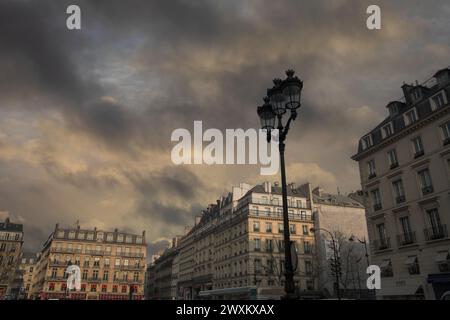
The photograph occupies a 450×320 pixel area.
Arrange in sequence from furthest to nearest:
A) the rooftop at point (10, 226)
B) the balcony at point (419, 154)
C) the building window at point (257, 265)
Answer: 1. the rooftop at point (10, 226)
2. the building window at point (257, 265)
3. the balcony at point (419, 154)

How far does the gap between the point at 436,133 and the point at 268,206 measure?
30.1m

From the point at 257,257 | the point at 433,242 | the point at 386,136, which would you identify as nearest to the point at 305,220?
the point at 257,257

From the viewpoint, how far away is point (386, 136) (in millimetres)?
29047

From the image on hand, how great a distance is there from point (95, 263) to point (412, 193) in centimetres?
7177

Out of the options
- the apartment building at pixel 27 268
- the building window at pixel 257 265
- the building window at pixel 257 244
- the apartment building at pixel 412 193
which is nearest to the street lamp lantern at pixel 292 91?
the apartment building at pixel 412 193

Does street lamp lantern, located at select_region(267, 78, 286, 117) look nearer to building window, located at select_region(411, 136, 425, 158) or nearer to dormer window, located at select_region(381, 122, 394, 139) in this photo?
building window, located at select_region(411, 136, 425, 158)

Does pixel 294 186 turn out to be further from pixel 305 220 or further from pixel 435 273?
pixel 435 273

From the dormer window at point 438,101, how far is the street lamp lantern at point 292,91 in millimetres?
20723

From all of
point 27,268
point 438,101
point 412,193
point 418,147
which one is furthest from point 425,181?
point 27,268

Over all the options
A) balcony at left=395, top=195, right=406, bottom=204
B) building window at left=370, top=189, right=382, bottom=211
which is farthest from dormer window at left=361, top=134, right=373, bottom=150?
balcony at left=395, top=195, right=406, bottom=204

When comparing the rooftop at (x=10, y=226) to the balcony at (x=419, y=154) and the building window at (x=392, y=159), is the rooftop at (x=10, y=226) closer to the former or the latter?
the building window at (x=392, y=159)

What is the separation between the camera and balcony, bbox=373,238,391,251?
27109 millimetres

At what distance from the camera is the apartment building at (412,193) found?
2325cm

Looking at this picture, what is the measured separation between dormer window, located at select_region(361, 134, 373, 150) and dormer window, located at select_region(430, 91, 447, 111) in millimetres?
6685
